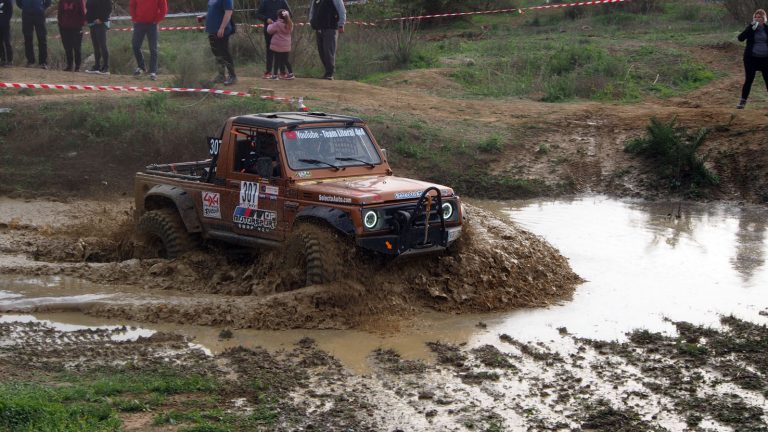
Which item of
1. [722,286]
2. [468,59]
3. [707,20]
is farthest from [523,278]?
[707,20]

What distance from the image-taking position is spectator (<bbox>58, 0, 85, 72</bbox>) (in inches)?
752

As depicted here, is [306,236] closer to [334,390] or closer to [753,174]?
[334,390]

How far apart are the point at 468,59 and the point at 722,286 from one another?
13099 millimetres

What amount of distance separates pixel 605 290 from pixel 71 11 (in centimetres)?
1258

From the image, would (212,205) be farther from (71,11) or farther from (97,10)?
(71,11)

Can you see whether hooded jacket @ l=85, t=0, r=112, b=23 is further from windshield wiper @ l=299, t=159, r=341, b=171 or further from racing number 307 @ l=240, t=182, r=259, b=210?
windshield wiper @ l=299, t=159, r=341, b=171

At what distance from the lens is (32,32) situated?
19469 mm

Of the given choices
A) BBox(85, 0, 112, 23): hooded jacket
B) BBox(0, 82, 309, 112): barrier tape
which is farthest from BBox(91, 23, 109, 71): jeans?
BBox(0, 82, 309, 112): barrier tape

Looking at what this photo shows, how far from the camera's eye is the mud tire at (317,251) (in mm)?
9516

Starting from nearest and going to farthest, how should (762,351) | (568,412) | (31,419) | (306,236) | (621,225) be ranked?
(31,419) < (568,412) < (762,351) < (306,236) < (621,225)

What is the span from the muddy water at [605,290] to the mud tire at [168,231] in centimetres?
84

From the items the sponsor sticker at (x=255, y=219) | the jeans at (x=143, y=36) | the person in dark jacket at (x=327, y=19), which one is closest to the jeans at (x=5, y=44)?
the jeans at (x=143, y=36)

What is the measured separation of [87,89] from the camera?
1727 centimetres

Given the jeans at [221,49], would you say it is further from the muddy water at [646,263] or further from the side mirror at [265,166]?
the side mirror at [265,166]
